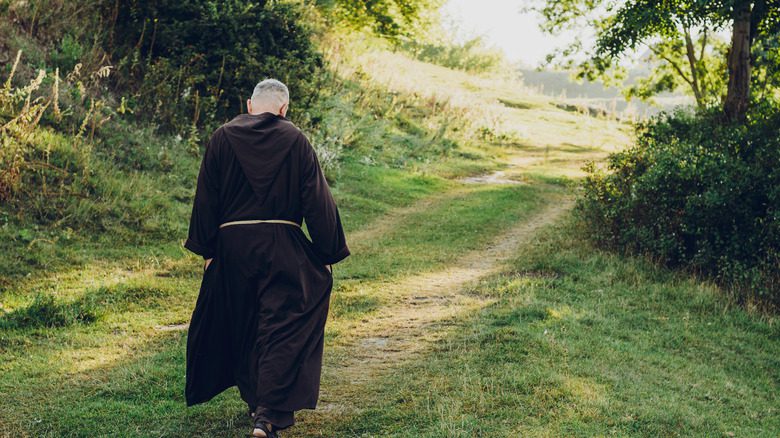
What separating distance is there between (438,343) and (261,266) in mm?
2882

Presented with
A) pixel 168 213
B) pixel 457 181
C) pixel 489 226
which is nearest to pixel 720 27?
pixel 489 226

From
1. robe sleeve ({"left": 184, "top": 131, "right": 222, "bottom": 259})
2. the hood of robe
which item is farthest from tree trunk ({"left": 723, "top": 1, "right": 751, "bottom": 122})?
robe sleeve ({"left": 184, "top": 131, "right": 222, "bottom": 259})

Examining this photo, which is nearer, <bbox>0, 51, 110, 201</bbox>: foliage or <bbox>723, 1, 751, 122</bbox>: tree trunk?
<bbox>0, 51, 110, 201</bbox>: foliage

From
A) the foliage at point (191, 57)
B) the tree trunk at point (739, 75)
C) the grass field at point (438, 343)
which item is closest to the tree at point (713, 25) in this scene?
the tree trunk at point (739, 75)

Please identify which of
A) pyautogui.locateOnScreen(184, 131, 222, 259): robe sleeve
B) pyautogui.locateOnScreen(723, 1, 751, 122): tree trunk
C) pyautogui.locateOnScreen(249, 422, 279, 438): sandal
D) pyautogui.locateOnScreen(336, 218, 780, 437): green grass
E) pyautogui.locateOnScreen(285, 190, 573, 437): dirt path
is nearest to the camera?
pyautogui.locateOnScreen(249, 422, 279, 438): sandal

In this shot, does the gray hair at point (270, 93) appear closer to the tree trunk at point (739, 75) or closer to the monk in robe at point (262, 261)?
the monk in robe at point (262, 261)

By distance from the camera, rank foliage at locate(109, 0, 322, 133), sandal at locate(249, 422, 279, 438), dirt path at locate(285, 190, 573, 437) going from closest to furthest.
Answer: sandal at locate(249, 422, 279, 438) → dirt path at locate(285, 190, 573, 437) → foliage at locate(109, 0, 322, 133)

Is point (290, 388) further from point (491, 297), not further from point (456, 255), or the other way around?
point (456, 255)

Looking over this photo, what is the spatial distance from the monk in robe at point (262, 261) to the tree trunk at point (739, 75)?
10.4 metres

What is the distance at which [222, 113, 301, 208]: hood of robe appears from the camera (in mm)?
5512

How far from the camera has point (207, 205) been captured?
561 centimetres

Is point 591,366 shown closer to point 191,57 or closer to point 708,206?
point 708,206

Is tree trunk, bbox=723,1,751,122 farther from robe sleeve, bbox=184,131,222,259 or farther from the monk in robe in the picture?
robe sleeve, bbox=184,131,222,259

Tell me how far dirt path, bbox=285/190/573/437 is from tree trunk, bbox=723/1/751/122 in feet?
15.4
